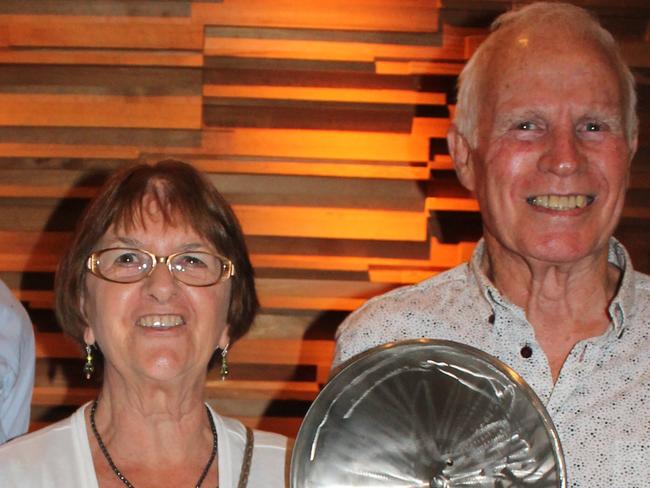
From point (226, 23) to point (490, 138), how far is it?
1745mm

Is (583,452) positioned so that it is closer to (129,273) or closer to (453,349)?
(453,349)

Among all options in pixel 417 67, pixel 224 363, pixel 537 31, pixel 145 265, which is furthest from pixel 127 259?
pixel 417 67

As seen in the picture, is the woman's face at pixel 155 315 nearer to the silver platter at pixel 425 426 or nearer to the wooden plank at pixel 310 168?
the silver platter at pixel 425 426

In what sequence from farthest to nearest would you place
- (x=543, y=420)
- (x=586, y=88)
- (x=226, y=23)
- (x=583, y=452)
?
(x=226, y=23) < (x=586, y=88) < (x=583, y=452) < (x=543, y=420)

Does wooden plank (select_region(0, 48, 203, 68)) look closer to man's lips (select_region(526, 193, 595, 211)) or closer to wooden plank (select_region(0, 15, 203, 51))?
wooden plank (select_region(0, 15, 203, 51))

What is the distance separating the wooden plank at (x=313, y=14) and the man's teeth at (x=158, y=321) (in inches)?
74.1

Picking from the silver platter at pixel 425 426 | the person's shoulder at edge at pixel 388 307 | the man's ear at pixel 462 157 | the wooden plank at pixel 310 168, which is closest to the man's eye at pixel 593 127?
the man's ear at pixel 462 157

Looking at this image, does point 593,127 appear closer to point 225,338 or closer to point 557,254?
point 557,254

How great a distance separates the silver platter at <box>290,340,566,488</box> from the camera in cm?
147

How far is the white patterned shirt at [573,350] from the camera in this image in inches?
66.2

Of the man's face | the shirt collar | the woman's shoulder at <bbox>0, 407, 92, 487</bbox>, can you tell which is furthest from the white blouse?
the man's face

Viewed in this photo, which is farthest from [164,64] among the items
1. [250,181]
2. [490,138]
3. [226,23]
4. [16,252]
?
[490,138]

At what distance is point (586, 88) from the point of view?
1818 mm

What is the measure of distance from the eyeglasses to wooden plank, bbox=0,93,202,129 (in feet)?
5.67
